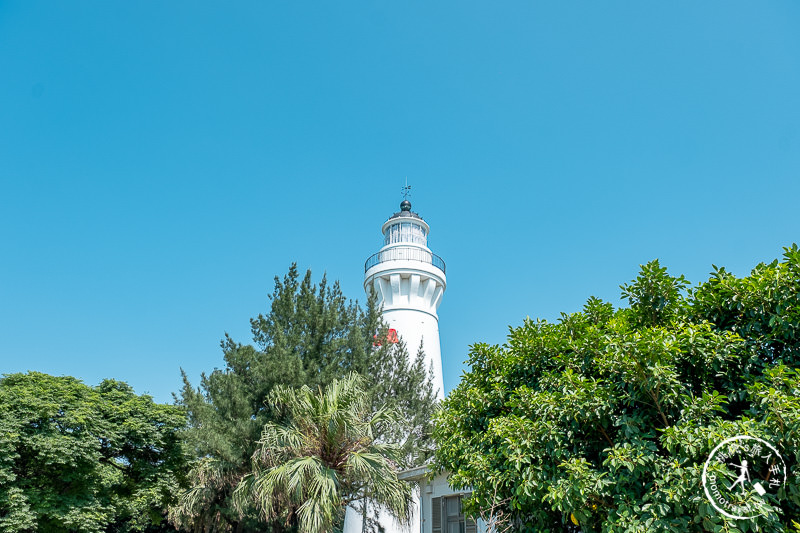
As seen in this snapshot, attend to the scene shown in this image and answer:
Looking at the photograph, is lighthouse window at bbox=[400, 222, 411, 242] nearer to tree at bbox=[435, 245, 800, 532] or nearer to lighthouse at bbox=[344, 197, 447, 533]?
lighthouse at bbox=[344, 197, 447, 533]

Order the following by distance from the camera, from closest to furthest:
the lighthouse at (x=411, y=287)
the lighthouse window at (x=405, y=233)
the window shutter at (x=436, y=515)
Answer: the window shutter at (x=436, y=515) → the lighthouse at (x=411, y=287) → the lighthouse window at (x=405, y=233)

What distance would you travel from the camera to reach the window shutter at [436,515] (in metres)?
13.8

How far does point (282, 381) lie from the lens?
1520cm

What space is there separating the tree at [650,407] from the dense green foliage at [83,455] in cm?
1458

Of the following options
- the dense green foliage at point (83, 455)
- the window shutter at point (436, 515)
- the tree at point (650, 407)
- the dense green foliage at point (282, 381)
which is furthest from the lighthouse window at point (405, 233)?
the tree at point (650, 407)

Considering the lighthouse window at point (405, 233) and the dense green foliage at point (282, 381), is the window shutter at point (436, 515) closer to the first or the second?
the dense green foliage at point (282, 381)

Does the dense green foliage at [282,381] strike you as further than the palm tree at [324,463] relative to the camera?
Yes

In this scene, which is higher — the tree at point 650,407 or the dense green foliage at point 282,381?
the dense green foliage at point 282,381

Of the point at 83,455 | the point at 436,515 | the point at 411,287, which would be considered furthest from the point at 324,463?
the point at 411,287

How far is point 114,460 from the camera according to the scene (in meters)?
20.6

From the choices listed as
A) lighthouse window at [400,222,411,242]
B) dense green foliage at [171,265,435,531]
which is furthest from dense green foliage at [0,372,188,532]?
lighthouse window at [400,222,411,242]

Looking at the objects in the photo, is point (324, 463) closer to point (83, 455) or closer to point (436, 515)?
point (436, 515)

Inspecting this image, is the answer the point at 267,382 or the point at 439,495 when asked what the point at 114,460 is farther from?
the point at 439,495

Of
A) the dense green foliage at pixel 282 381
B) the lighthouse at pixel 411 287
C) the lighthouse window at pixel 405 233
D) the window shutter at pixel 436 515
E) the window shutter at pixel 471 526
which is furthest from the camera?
the lighthouse window at pixel 405 233
